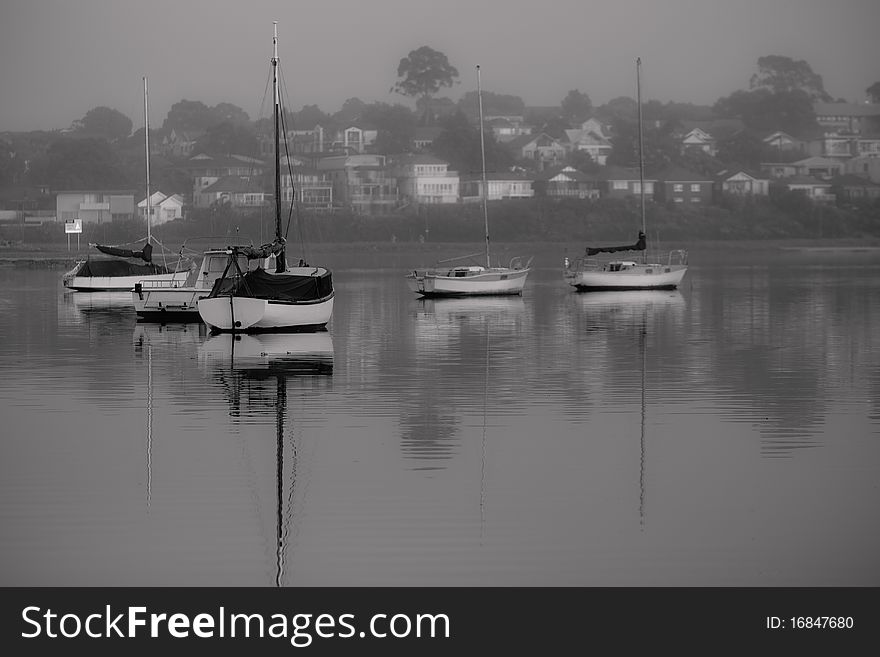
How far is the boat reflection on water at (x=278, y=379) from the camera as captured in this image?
15.4 metres

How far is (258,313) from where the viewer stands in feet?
109

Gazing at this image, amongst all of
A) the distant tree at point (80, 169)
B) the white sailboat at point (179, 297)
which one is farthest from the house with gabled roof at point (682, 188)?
the white sailboat at point (179, 297)

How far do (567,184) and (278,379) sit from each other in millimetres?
133221

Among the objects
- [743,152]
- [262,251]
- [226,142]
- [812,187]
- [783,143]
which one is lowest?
[262,251]

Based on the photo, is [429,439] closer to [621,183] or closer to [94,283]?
[94,283]

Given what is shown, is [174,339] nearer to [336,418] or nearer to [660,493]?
Result: [336,418]

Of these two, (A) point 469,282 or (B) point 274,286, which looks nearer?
(B) point 274,286

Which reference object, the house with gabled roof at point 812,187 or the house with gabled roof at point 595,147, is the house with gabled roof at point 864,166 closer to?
the house with gabled roof at point 812,187

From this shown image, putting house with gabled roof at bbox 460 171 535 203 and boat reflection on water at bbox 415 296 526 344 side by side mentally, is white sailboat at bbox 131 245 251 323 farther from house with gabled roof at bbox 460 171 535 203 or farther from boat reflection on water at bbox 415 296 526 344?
house with gabled roof at bbox 460 171 535 203

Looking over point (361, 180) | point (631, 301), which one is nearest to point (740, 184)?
point (361, 180)

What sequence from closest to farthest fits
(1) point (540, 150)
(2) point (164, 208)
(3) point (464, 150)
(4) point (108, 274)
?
(4) point (108, 274) → (2) point (164, 208) → (3) point (464, 150) → (1) point (540, 150)

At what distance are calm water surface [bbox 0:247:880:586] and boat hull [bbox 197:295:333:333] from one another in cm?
46

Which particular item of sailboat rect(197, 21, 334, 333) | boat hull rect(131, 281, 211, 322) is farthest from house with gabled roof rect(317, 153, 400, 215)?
sailboat rect(197, 21, 334, 333)
